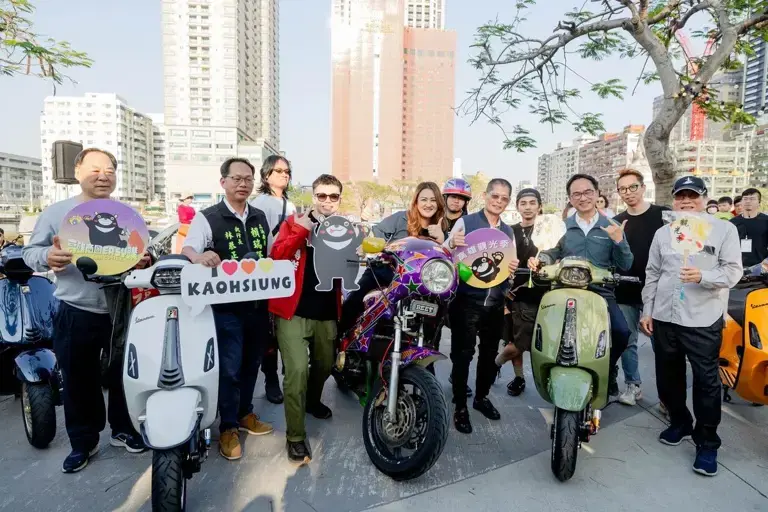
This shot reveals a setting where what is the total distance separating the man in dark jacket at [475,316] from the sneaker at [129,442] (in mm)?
1874

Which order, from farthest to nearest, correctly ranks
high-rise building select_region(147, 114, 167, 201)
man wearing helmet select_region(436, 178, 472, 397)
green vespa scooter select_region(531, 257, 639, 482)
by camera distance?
high-rise building select_region(147, 114, 167, 201), man wearing helmet select_region(436, 178, 472, 397), green vespa scooter select_region(531, 257, 639, 482)

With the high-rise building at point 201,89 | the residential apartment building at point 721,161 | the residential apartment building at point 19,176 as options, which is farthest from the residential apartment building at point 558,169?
the residential apartment building at point 19,176

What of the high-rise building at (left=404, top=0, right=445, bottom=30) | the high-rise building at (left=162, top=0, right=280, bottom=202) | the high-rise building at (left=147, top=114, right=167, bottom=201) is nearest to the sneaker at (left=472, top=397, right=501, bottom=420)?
the high-rise building at (left=162, top=0, right=280, bottom=202)

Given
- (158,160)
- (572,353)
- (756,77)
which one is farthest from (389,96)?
(572,353)

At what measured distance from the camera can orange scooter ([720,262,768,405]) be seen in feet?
8.82

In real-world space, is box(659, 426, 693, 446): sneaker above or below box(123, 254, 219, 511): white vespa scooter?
below

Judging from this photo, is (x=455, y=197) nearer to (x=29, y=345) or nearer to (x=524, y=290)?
(x=524, y=290)

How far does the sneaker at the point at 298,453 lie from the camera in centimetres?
265

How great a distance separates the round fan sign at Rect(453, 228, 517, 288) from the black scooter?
2.42 meters

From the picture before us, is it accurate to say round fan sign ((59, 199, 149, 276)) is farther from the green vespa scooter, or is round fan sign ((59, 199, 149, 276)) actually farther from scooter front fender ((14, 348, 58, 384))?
the green vespa scooter

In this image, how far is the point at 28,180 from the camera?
343 feet

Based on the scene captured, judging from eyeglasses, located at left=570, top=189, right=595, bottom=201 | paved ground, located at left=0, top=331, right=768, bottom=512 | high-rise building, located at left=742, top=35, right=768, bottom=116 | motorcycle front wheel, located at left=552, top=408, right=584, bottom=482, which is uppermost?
high-rise building, located at left=742, top=35, right=768, bottom=116

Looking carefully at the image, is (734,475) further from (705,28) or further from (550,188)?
(550,188)

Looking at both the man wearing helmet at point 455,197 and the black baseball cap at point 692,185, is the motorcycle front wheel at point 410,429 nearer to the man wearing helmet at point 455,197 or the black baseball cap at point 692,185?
the man wearing helmet at point 455,197
